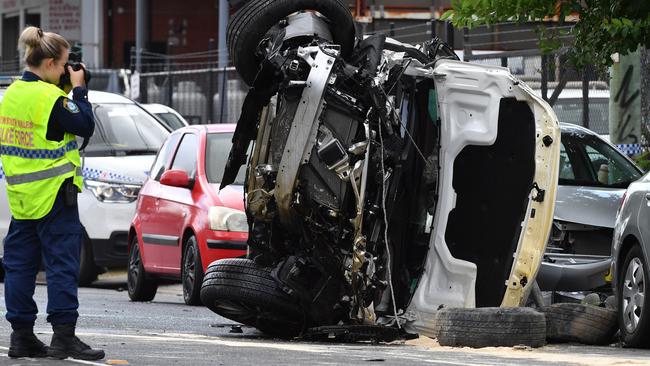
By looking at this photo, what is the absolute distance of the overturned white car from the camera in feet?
33.4

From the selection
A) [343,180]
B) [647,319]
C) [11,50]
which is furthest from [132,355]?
[11,50]

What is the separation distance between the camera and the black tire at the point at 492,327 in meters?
9.95

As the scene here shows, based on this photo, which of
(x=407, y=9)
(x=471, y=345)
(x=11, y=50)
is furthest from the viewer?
(x=11, y=50)

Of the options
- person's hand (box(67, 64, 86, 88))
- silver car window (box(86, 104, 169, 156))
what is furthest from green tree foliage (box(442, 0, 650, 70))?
person's hand (box(67, 64, 86, 88))

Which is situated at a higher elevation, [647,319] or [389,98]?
[389,98]

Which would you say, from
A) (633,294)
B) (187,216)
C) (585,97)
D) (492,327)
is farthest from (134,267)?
(492,327)

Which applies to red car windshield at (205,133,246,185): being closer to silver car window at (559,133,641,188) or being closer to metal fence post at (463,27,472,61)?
silver car window at (559,133,641,188)

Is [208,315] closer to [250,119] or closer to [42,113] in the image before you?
[250,119]

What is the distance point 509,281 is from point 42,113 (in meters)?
3.33

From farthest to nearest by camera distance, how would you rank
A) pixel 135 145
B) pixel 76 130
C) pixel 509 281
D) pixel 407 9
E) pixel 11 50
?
1. pixel 11 50
2. pixel 407 9
3. pixel 135 145
4. pixel 509 281
5. pixel 76 130

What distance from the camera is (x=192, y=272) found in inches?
569

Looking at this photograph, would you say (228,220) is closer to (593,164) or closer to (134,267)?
(134,267)

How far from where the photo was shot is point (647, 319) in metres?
10.5

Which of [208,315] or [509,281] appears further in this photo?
[208,315]
